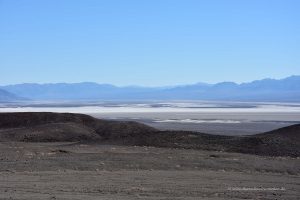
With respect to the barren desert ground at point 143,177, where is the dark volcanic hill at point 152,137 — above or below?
above

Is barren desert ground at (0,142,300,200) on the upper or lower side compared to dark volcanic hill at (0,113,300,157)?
lower

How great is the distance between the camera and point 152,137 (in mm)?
31094

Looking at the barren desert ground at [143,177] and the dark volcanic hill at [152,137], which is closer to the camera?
the barren desert ground at [143,177]

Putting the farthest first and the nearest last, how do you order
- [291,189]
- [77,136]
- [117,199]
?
[77,136]
[291,189]
[117,199]

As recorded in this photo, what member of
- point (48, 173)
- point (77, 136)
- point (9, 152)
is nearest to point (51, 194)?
point (48, 173)

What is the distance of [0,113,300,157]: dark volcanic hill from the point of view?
2755 centimetres

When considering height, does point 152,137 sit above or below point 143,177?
above

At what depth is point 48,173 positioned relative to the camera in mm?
17172

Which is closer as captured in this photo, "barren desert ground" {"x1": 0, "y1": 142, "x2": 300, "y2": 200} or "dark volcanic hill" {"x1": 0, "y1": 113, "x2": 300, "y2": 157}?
"barren desert ground" {"x1": 0, "y1": 142, "x2": 300, "y2": 200}

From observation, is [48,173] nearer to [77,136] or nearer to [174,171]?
[174,171]

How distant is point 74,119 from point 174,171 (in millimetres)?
25212

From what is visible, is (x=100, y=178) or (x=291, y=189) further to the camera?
(x=100, y=178)

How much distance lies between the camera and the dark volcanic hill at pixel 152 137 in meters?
27.5

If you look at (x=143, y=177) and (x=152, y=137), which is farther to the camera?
(x=152, y=137)
